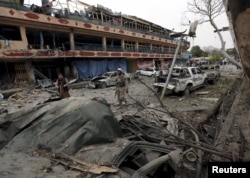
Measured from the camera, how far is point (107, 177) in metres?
2.61

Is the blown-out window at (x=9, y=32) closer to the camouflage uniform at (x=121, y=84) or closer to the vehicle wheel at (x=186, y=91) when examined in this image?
the camouflage uniform at (x=121, y=84)

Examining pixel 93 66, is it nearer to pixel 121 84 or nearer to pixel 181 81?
pixel 181 81

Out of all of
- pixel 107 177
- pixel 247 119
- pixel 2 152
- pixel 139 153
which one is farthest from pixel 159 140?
pixel 247 119

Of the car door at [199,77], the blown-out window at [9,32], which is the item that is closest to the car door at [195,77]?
the car door at [199,77]

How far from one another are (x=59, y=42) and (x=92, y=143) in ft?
76.4

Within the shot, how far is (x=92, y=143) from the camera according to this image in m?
3.30

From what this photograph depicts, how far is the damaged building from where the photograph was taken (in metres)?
15.7

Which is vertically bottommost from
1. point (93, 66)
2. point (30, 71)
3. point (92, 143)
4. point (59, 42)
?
point (92, 143)

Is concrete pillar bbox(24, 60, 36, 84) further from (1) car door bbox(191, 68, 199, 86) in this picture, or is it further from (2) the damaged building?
(1) car door bbox(191, 68, 199, 86)

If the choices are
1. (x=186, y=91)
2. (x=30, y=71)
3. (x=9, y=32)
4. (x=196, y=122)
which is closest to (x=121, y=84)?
(x=196, y=122)

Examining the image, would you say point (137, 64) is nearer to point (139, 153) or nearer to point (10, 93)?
point (10, 93)

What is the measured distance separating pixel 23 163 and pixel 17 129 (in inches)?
48.3

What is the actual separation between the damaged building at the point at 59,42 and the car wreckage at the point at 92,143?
513 inches

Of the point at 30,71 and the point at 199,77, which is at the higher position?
→ the point at 30,71
